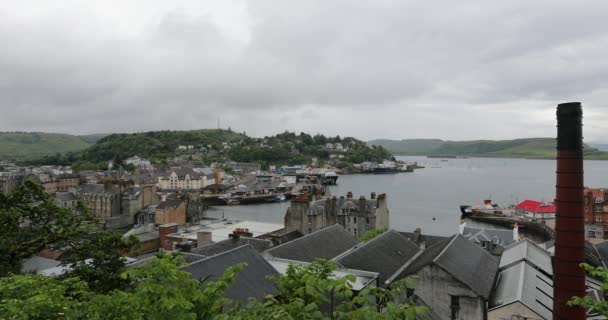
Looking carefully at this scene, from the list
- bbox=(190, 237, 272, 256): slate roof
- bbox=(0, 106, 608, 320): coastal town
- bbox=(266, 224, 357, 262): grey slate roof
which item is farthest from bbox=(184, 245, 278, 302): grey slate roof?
bbox=(190, 237, 272, 256): slate roof

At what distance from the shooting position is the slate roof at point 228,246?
962 inches

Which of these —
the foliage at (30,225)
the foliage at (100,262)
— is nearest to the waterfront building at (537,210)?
the foliage at (100,262)

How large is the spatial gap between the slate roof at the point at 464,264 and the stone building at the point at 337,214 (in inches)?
565

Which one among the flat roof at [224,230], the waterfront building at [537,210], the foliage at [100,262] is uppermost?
the foliage at [100,262]

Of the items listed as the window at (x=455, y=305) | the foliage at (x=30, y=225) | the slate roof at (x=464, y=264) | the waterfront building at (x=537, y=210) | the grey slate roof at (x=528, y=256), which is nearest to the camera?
the foliage at (x=30, y=225)

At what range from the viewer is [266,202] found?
96500 mm

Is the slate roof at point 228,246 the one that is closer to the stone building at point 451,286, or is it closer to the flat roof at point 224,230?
the flat roof at point 224,230

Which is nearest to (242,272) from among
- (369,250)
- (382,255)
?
(369,250)

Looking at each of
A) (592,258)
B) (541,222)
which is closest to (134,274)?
(592,258)

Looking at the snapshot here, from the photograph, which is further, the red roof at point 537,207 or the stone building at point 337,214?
the red roof at point 537,207

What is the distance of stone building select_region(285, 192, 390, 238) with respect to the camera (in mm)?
36000

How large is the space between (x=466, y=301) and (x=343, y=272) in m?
5.76

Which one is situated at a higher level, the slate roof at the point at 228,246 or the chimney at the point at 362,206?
the chimney at the point at 362,206

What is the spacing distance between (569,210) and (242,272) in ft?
40.6
